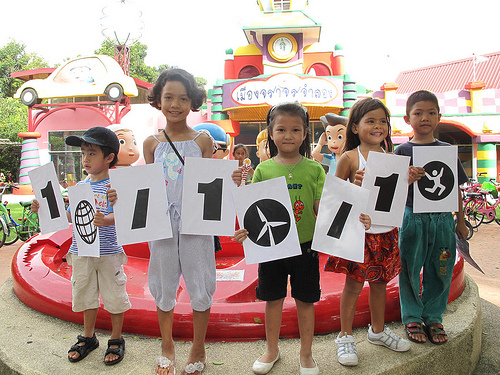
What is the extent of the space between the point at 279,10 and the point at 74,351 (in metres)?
13.6

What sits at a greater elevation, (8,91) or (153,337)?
(8,91)

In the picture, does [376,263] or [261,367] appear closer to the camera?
[261,367]

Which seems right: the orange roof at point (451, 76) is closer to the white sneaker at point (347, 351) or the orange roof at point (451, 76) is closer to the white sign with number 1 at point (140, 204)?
the white sneaker at point (347, 351)

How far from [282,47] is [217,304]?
12557mm

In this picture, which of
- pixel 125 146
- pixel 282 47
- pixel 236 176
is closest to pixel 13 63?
pixel 282 47

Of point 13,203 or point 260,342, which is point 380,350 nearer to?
point 260,342

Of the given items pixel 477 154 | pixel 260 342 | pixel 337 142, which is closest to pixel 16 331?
pixel 260 342

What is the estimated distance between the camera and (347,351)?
1.99 metres

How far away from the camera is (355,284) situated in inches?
82.2

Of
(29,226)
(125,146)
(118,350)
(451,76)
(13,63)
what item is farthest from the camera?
(13,63)

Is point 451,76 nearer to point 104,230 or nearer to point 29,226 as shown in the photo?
point 29,226

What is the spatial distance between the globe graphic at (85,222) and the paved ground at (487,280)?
4.81 feet

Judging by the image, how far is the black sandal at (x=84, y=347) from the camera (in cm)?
209

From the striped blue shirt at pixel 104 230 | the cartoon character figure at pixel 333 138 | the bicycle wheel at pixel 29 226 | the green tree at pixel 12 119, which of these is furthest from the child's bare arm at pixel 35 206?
the green tree at pixel 12 119
